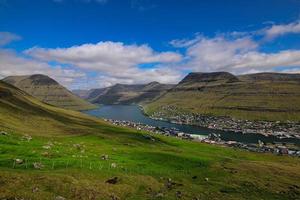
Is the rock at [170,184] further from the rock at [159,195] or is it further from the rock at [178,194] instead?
the rock at [159,195]

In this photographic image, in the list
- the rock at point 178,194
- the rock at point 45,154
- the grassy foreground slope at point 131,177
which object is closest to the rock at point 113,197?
the grassy foreground slope at point 131,177

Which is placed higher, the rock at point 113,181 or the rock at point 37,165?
the rock at point 37,165

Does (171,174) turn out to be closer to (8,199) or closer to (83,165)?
(83,165)

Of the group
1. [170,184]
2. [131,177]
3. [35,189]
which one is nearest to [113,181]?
[131,177]

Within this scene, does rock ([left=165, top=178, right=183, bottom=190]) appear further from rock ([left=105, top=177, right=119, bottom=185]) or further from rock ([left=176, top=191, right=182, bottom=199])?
rock ([left=105, top=177, right=119, bottom=185])

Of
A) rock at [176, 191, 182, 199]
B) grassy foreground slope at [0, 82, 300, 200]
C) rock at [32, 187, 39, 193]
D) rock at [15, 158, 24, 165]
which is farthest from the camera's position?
rock at [15, 158, 24, 165]

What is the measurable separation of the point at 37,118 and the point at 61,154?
280 feet

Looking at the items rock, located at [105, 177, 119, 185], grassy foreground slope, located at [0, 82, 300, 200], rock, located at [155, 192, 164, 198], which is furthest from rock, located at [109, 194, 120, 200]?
rock, located at [155, 192, 164, 198]

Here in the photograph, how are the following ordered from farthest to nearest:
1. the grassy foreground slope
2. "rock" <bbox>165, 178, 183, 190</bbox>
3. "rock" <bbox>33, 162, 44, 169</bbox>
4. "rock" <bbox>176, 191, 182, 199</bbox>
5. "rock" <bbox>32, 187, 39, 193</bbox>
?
1. "rock" <bbox>165, 178, 183, 190</bbox>
2. "rock" <bbox>33, 162, 44, 169</bbox>
3. "rock" <bbox>176, 191, 182, 199</bbox>
4. the grassy foreground slope
5. "rock" <bbox>32, 187, 39, 193</bbox>

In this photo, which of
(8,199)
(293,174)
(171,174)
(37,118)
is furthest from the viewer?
(37,118)

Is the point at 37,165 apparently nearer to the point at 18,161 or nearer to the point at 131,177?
the point at 18,161

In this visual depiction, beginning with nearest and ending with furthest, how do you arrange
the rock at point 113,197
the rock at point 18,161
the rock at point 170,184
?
1. the rock at point 113,197
2. the rock at point 18,161
3. the rock at point 170,184

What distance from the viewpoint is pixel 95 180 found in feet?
193

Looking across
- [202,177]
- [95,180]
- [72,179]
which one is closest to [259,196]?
[202,177]
